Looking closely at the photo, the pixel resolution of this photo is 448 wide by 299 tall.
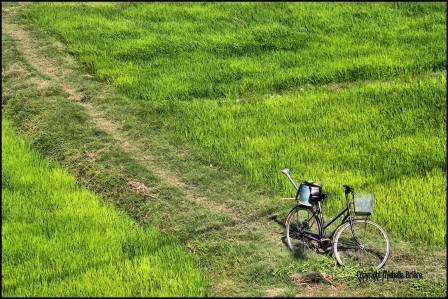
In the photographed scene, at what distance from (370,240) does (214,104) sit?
4.61 m

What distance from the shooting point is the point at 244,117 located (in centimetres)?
1116

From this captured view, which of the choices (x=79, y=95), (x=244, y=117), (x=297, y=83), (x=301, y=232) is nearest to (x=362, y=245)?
(x=301, y=232)

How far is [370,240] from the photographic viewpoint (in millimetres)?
7664

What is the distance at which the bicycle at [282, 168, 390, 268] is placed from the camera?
721cm

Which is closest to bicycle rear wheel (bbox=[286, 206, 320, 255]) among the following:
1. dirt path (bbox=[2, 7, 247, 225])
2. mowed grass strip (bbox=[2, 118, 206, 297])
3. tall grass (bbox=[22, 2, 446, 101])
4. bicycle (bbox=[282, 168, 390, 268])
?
bicycle (bbox=[282, 168, 390, 268])

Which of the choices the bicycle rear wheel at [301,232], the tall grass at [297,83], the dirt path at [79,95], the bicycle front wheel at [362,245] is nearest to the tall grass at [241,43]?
the tall grass at [297,83]

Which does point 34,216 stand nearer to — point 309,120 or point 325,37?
point 309,120

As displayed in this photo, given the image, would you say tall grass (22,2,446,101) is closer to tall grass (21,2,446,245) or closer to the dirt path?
tall grass (21,2,446,245)

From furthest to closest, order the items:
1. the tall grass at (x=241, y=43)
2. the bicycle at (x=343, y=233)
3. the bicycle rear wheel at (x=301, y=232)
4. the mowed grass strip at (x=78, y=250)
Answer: the tall grass at (x=241, y=43) → the bicycle rear wheel at (x=301, y=232) → the bicycle at (x=343, y=233) → the mowed grass strip at (x=78, y=250)

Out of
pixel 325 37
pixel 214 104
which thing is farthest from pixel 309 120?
pixel 325 37

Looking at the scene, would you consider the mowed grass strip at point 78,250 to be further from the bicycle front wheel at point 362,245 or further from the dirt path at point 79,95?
the bicycle front wheel at point 362,245

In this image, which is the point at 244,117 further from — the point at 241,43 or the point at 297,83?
the point at 241,43

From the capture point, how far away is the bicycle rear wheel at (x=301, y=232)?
7613 millimetres

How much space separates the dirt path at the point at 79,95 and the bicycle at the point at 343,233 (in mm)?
953
